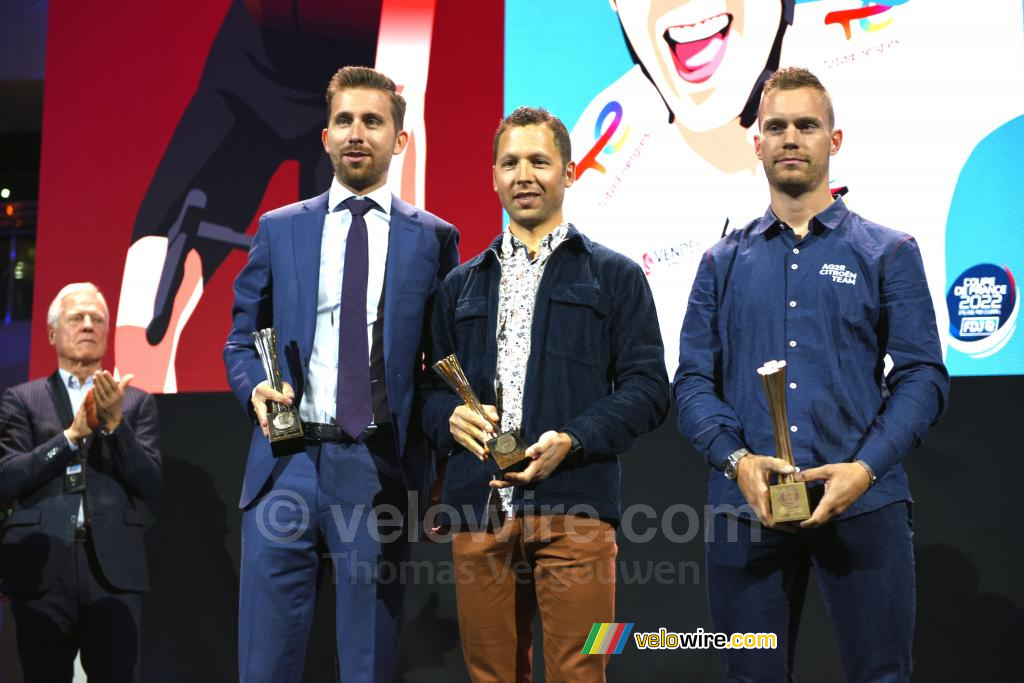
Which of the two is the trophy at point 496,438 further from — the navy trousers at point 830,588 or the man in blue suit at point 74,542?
the man in blue suit at point 74,542

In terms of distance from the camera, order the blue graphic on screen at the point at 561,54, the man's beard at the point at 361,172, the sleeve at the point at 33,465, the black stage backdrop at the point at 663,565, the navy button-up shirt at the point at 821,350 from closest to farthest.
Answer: the navy button-up shirt at the point at 821,350, the man's beard at the point at 361,172, the sleeve at the point at 33,465, the black stage backdrop at the point at 663,565, the blue graphic on screen at the point at 561,54

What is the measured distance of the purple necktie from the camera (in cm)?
244

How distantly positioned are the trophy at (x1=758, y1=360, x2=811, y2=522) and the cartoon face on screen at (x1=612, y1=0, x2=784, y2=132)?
198 centimetres

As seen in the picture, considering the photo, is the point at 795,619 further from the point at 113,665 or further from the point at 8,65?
the point at 8,65

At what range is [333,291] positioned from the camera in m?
2.57

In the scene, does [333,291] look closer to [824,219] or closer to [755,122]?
[824,219]

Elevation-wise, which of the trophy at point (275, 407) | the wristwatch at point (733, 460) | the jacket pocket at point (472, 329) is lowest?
the wristwatch at point (733, 460)

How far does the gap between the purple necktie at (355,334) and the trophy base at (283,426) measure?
14 cm

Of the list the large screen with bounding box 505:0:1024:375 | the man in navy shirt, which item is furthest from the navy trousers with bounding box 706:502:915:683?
the large screen with bounding box 505:0:1024:375

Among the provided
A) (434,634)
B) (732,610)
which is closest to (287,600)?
(732,610)

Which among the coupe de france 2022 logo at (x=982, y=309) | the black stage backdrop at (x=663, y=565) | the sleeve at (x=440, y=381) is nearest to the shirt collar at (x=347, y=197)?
the sleeve at (x=440, y=381)

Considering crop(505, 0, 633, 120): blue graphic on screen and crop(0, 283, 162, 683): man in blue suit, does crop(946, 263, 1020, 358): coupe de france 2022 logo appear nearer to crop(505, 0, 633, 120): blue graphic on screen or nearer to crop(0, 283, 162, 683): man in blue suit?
crop(505, 0, 633, 120): blue graphic on screen

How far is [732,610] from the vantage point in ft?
7.21

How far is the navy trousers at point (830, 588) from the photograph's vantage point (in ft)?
6.86
